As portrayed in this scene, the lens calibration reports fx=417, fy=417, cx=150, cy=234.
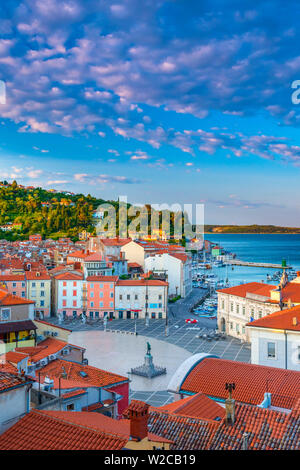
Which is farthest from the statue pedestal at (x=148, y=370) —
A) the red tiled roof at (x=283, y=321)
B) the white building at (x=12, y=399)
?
the white building at (x=12, y=399)

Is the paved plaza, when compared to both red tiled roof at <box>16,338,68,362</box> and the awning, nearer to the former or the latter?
red tiled roof at <box>16,338,68,362</box>

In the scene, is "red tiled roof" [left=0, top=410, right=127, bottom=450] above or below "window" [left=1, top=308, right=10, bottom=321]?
above

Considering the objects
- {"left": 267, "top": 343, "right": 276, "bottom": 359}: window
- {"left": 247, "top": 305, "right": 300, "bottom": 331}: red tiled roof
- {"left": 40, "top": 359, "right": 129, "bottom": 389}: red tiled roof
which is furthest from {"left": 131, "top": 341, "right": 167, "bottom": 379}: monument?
{"left": 40, "top": 359, "right": 129, "bottom": 389}: red tiled roof

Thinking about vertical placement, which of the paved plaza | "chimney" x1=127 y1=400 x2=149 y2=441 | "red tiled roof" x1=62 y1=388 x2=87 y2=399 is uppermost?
"chimney" x1=127 y1=400 x2=149 y2=441

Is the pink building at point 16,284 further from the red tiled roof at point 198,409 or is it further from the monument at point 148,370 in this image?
the red tiled roof at point 198,409
